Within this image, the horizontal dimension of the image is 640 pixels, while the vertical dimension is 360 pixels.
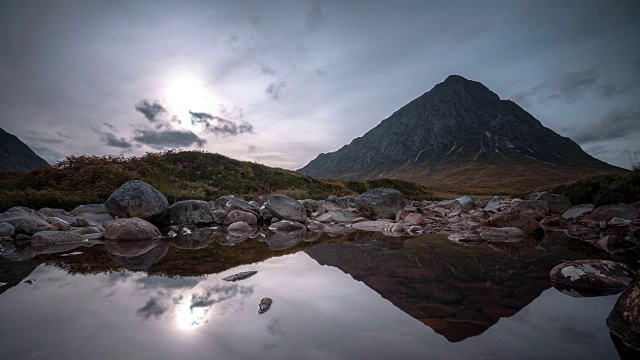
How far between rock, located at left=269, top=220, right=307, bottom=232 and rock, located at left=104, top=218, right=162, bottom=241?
554 cm

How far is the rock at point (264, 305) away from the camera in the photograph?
4.53m

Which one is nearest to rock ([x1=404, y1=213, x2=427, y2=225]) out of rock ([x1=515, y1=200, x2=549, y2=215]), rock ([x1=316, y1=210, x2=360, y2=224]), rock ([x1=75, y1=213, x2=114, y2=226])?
rock ([x1=316, y1=210, x2=360, y2=224])

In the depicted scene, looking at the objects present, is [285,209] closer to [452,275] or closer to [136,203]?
[136,203]

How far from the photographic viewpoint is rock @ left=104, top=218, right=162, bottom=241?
1193 cm

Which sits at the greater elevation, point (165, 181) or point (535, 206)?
point (165, 181)

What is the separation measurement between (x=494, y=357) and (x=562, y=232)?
1278 cm

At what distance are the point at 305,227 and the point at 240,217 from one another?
13.2 feet

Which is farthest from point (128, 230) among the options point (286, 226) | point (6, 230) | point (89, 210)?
point (89, 210)

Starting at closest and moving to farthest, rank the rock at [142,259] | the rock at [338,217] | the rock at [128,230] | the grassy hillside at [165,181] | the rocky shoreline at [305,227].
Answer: the rocky shoreline at [305,227]
the rock at [142,259]
the rock at [128,230]
the rock at [338,217]
the grassy hillside at [165,181]

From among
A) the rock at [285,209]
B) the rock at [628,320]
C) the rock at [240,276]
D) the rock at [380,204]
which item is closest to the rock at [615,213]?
the rock at [380,204]

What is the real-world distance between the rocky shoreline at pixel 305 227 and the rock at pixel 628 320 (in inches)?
0.5

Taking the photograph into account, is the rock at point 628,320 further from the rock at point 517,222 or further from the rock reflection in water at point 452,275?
the rock at point 517,222

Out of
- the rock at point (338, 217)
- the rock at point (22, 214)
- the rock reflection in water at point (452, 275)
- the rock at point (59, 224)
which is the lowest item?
the rock reflection in water at point (452, 275)

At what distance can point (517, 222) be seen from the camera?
12.6 meters
